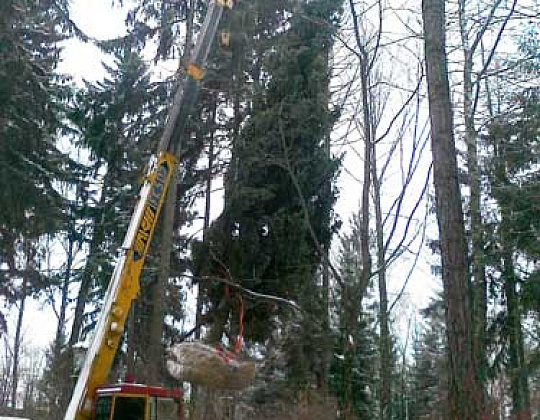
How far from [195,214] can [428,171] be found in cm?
794

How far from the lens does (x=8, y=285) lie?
723 inches

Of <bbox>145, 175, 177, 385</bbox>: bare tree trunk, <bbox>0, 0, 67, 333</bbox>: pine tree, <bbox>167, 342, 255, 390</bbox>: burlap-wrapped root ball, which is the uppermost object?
<bbox>0, 0, 67, 333</bbox>: pine tree

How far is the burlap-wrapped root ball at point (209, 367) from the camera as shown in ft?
27.9

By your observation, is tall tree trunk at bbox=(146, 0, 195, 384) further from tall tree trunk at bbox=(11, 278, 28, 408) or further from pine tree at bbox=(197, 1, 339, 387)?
tall tree trunk at bbox=(11, 278, 28, 408)

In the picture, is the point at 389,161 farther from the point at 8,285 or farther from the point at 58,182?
the point at 8,285

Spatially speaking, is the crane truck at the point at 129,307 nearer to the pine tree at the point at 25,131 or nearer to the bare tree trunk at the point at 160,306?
the bare tree trunk at the point at 160,306

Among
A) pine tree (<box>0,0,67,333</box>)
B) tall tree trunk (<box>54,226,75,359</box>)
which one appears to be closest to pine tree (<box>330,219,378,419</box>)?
pine tree (<box>0,0,67,333</box>)

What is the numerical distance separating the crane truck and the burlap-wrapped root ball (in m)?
0.36

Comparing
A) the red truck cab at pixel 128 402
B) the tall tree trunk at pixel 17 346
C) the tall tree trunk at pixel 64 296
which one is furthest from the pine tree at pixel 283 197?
the tall tree trunk at pixel 17 346

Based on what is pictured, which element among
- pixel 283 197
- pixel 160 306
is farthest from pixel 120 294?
pixel 283 197

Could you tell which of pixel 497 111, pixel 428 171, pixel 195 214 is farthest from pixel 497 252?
pixel 195 214

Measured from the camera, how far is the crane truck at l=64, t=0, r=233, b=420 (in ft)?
25.2

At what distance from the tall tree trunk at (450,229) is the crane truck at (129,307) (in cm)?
373

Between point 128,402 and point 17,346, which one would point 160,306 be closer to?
point 128,402
